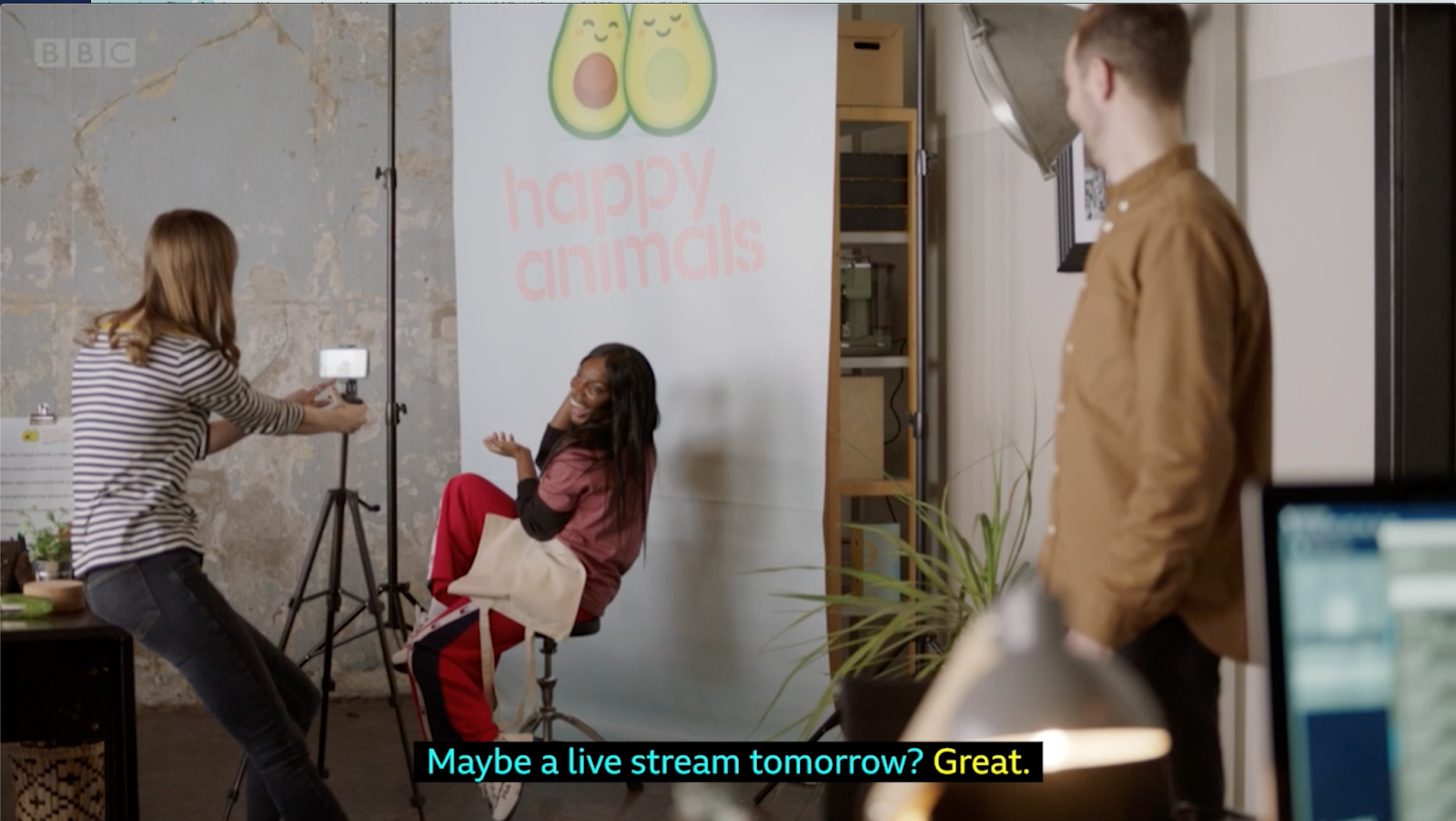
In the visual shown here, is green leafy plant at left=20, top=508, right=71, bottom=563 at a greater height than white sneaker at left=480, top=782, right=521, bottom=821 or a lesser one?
greater

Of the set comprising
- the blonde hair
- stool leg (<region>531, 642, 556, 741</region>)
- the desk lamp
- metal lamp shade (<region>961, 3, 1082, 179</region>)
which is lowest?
stool leg (<region>531, 642, 556, 741</region>)

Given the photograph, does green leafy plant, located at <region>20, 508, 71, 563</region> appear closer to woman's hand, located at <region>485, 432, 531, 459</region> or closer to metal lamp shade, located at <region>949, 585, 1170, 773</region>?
woman's hand, located at <region>485, 432, 531, 459</region>

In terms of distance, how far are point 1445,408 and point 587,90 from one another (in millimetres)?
2059

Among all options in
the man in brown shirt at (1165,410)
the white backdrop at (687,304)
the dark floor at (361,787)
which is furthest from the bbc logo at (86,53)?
the man in brown shirt at (1165,410)

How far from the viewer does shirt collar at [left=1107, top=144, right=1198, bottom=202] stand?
2062 millimetres

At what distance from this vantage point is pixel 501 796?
3.00m

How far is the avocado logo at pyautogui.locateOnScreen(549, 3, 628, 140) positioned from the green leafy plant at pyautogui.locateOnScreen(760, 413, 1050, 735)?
121 cm

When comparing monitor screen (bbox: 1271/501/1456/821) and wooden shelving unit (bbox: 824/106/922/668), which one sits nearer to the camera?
monitor screen (bbox: 1271/501/1456/821)

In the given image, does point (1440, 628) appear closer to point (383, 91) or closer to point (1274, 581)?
point (1274, 581)

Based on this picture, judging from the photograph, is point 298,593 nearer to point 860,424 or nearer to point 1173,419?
point 860,424

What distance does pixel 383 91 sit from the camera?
3.51m

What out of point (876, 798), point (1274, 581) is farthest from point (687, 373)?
point (1274, 581)

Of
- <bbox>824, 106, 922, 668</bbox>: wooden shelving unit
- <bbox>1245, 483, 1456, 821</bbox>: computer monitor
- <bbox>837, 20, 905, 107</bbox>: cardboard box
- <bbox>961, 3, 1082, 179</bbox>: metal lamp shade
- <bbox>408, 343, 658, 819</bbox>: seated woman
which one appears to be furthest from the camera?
<bbox>837, 20, 905, 107</bbox>: cardboard box

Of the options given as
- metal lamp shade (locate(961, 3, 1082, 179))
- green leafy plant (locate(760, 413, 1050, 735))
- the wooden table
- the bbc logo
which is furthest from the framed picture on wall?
the bbc logo
